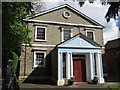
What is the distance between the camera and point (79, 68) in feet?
49.4

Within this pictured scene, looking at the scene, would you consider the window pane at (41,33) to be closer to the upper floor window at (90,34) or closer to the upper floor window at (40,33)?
the upper floor window at (40,33)

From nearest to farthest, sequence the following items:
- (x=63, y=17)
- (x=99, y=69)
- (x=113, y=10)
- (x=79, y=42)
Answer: (x=113, y=10), (x=99, y=69), (x=79, y=42), (x=63, y=17)

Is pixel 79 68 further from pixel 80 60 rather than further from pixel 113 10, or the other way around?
pixel 113 10

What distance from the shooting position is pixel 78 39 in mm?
14578

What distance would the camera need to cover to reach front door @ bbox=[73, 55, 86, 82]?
1480 centimetres

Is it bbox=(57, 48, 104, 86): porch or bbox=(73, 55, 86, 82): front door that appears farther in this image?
bbox=(73, 55, 86, 82): front door

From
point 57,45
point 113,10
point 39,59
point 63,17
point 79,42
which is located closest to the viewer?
point 113,10

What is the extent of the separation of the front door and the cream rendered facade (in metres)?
0.51

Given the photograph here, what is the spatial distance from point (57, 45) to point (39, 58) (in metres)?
3.94

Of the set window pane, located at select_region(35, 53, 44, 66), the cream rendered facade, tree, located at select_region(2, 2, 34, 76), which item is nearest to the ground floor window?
window pane, located at select_region(35, 53, 44, 66)

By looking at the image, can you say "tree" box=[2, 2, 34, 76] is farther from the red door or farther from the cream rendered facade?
the red door

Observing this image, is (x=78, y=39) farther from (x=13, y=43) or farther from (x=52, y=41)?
(x=13, y=43)

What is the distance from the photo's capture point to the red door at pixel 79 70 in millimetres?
14783

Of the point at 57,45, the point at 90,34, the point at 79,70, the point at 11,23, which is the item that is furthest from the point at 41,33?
the point at 11,23
